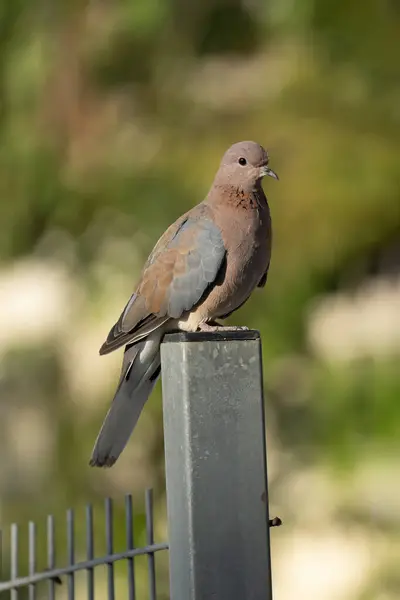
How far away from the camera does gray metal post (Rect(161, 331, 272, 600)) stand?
5.73ft

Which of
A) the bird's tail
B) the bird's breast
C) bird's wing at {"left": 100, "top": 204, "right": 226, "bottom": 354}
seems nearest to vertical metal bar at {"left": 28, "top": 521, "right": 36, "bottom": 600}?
the bird's tail

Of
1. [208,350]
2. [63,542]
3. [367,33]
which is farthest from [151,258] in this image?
[367,33]

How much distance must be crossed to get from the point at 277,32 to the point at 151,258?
3.87m

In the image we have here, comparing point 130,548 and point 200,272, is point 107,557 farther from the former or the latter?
point 200,272

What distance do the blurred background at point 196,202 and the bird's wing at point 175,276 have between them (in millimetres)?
2771

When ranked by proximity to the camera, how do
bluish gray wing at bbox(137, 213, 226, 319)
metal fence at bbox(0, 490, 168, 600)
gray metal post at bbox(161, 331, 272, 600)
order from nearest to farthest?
1. gray metal post at bbox(161, 331, 272, 600)
2. metal fence at bbox(0, 490, 168, 600)
3. bluish gray wing at bbox(137, 213, 226, 319)

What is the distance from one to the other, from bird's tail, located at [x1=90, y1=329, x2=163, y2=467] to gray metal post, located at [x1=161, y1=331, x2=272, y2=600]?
0.80m

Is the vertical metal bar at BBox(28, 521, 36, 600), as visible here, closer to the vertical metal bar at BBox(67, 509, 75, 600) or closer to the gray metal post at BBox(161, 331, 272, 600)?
the vertical metal bar at BBox(67, 509, 75, 600)

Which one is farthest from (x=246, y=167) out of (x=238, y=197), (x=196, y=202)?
(x=196, y=202)

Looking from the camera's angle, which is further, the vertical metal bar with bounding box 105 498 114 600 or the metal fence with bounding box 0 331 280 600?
the vertical metal bar with bounding box 105 498 114 600

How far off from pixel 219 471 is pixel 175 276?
89 cm

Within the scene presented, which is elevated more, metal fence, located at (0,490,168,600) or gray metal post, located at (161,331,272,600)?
gray metal post, located at (161,331,272,600)

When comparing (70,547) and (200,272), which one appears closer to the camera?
(70,547)

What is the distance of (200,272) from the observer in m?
2.51
